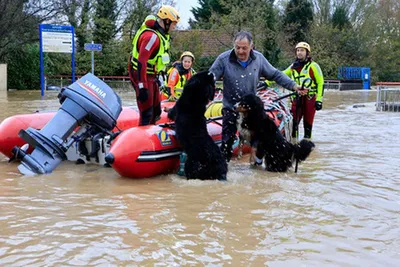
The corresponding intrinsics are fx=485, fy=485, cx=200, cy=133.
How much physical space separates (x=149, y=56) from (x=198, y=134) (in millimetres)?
1183

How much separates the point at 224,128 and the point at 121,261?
278 cm

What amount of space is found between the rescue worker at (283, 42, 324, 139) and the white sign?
13536 millimetres

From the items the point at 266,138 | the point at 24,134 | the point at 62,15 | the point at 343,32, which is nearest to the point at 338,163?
the point at 266,138

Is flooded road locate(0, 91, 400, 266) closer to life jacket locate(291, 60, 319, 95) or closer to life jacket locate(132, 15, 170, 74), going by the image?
life jacket locate(132, 15, 170, 74)

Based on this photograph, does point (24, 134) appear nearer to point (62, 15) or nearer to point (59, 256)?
point (59, 256)

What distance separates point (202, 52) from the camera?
32.2 meters

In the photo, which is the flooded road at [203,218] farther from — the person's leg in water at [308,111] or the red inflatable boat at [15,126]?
the person's leg in water at [308,111]

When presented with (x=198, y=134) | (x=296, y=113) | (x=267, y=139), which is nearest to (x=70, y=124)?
(x=198, y=134)

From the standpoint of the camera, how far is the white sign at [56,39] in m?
18.8

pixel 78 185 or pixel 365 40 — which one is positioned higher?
pixel 365 40

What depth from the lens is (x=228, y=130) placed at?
212 inches

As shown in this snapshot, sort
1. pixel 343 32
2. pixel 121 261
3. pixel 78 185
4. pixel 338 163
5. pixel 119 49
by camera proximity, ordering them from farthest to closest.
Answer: pixel 343 32 < pixel 119 49 < pixel 338 163 < pixel 78 185 < pixel 121 261

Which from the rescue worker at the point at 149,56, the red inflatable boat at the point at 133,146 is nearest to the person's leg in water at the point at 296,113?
the red inflatable boat at the point at 133,146

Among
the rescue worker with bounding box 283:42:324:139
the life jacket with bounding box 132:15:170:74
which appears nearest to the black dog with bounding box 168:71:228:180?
the life jacket with bounding box 132:15:170:74
